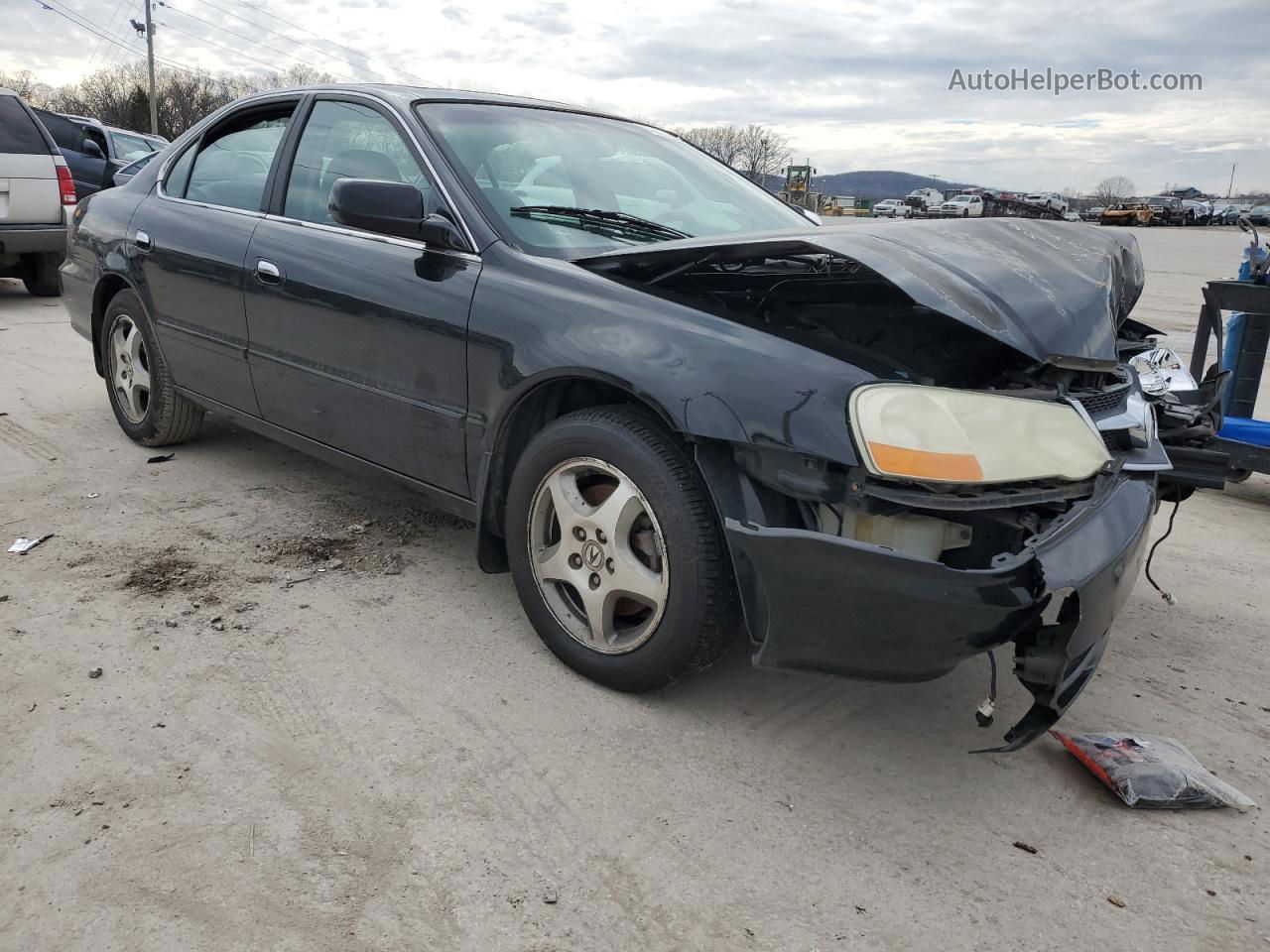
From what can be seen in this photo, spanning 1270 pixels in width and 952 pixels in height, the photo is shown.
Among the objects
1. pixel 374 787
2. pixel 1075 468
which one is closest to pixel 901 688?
pixel 1075 468

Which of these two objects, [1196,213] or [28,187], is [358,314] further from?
[1196,213]

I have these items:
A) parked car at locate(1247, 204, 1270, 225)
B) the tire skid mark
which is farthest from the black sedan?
parked car at locate(1247, 204, 1270, 225)

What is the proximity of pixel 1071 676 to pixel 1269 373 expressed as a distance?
25.5ft

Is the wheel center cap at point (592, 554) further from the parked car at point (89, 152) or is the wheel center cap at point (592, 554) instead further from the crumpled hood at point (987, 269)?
the parked car at point (89, 152)

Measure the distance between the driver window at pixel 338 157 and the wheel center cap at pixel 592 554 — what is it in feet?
4.33

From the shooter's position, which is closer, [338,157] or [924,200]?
[338,157]

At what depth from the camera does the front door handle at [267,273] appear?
3436mm

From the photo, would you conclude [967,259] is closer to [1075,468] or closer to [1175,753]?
[1075,468]

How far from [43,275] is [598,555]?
9.69 meters

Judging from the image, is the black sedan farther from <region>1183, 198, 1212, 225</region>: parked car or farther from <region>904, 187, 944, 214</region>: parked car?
<region>1183, 198, 1212, 225</region>: parked car

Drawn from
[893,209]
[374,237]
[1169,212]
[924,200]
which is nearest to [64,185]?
[374,237]

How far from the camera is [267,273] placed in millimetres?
3480

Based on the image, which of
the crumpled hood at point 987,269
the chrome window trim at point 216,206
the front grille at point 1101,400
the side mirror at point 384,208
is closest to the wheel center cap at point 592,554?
the crumpled hood at point 987,269

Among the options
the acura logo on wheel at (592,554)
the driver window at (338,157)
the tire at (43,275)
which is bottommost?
the acura logo on wheel at (592,554)
